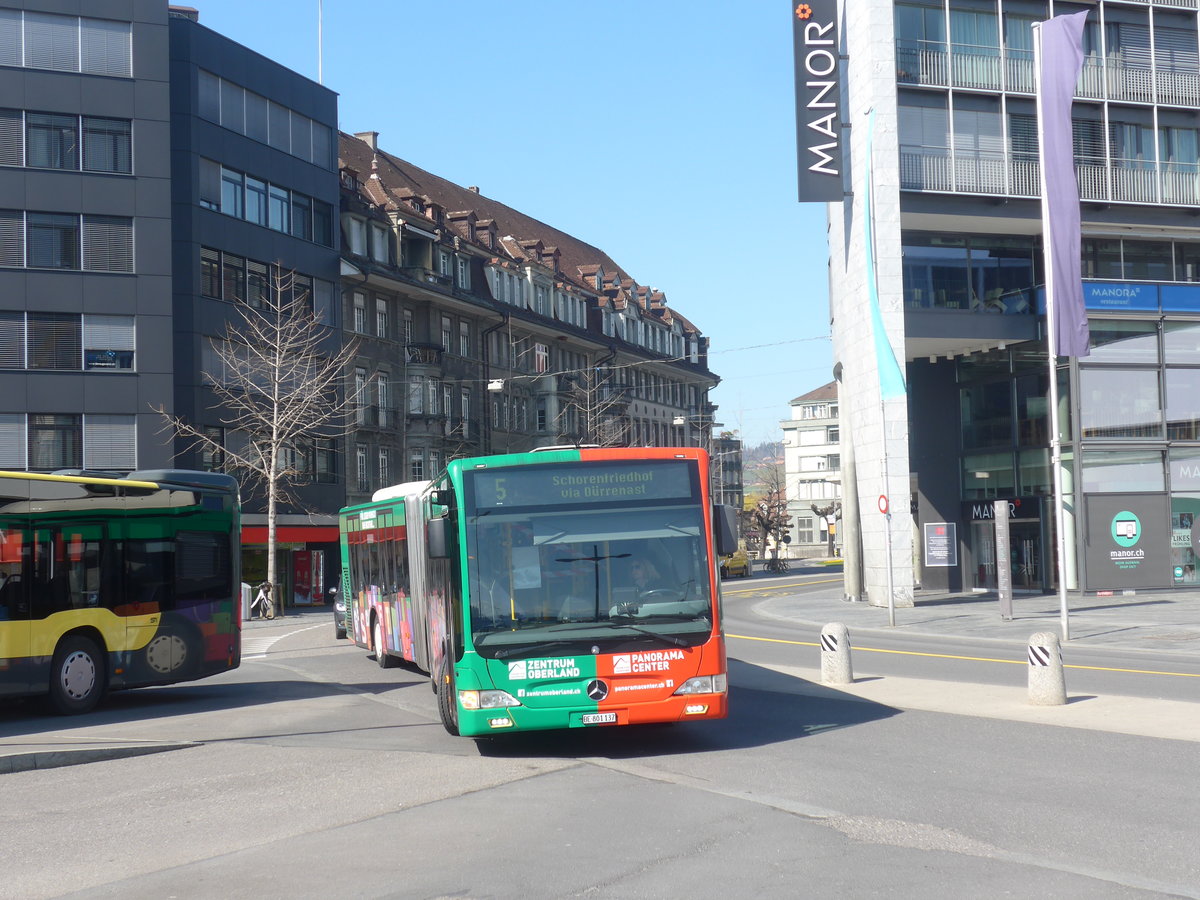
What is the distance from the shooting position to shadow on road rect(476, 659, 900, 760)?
12.4 metres

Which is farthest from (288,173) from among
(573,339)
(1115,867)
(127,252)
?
(1115,867)

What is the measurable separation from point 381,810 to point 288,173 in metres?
44.1

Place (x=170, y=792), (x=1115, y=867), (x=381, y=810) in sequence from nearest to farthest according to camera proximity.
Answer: (x=1115, y=867), (x=381, y=810), (x=170, y=792)

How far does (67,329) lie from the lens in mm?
43125

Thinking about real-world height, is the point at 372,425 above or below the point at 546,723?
above

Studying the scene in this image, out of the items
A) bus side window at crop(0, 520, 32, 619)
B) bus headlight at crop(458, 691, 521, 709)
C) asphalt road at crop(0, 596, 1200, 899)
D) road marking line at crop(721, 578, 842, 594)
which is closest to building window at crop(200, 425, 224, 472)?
road marking line at crop(721, 578, 842, 594)

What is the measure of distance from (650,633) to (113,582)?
802 centimetres

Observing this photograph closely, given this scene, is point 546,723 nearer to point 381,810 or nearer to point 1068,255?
point 381,810

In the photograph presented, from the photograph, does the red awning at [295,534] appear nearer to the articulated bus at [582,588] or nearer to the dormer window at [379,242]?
the dormer window at [379,242]

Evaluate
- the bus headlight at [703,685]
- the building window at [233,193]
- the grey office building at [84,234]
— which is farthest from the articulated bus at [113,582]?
the building window at [233,193]

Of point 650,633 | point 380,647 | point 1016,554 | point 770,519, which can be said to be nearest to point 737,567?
point 770,519

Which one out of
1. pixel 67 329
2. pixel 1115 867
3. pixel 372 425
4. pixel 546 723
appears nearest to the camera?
pixel 1115 867

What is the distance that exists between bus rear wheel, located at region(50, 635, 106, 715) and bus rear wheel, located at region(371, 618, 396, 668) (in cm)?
647

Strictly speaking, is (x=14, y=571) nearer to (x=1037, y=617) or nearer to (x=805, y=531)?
(x=1037, y=617)
